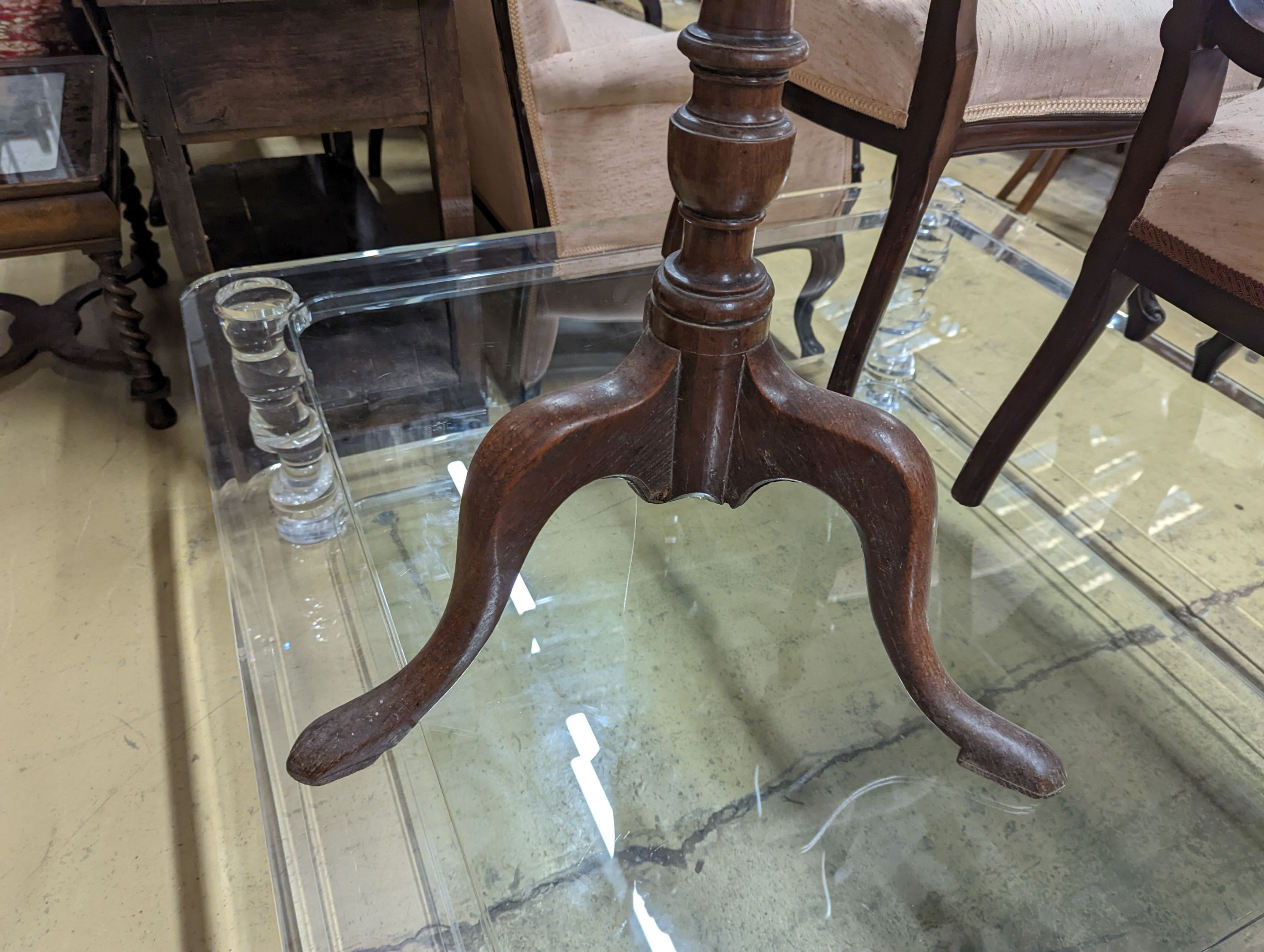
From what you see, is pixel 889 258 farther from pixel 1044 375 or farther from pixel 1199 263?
pixel 1199 263

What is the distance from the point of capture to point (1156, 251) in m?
0.76

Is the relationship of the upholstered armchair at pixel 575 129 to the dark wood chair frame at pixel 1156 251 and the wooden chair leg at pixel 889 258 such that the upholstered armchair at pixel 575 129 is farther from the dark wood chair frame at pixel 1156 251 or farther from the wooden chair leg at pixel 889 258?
the dark wood chair frame at pixel 1156 251

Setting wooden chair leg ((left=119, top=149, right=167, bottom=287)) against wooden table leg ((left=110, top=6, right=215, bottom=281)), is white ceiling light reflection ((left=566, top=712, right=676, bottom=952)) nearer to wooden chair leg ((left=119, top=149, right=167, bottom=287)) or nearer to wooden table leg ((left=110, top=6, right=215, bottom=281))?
wooden table leg ((left=110, top=6, right=215, bottom=281))

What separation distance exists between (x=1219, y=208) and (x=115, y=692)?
1.20 meters

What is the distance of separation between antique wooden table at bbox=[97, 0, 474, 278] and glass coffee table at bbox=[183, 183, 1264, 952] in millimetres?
135

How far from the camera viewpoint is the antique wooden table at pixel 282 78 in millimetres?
989

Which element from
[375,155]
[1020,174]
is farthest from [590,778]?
[1020,174]

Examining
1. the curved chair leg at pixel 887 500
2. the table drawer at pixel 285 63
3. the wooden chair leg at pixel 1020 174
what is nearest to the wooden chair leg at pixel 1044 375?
the curved chair leg at pixel 887 500

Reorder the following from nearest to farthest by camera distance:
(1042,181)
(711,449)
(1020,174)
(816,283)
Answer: (711,449)
(816,283)
(1042,181)
(1020,174)

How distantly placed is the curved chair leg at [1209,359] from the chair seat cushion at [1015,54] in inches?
20.6

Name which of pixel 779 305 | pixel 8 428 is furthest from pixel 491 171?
pixel 8 428

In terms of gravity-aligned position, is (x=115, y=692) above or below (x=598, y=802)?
below

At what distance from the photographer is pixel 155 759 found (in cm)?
92

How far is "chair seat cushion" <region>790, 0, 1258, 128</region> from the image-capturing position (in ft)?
2.87
